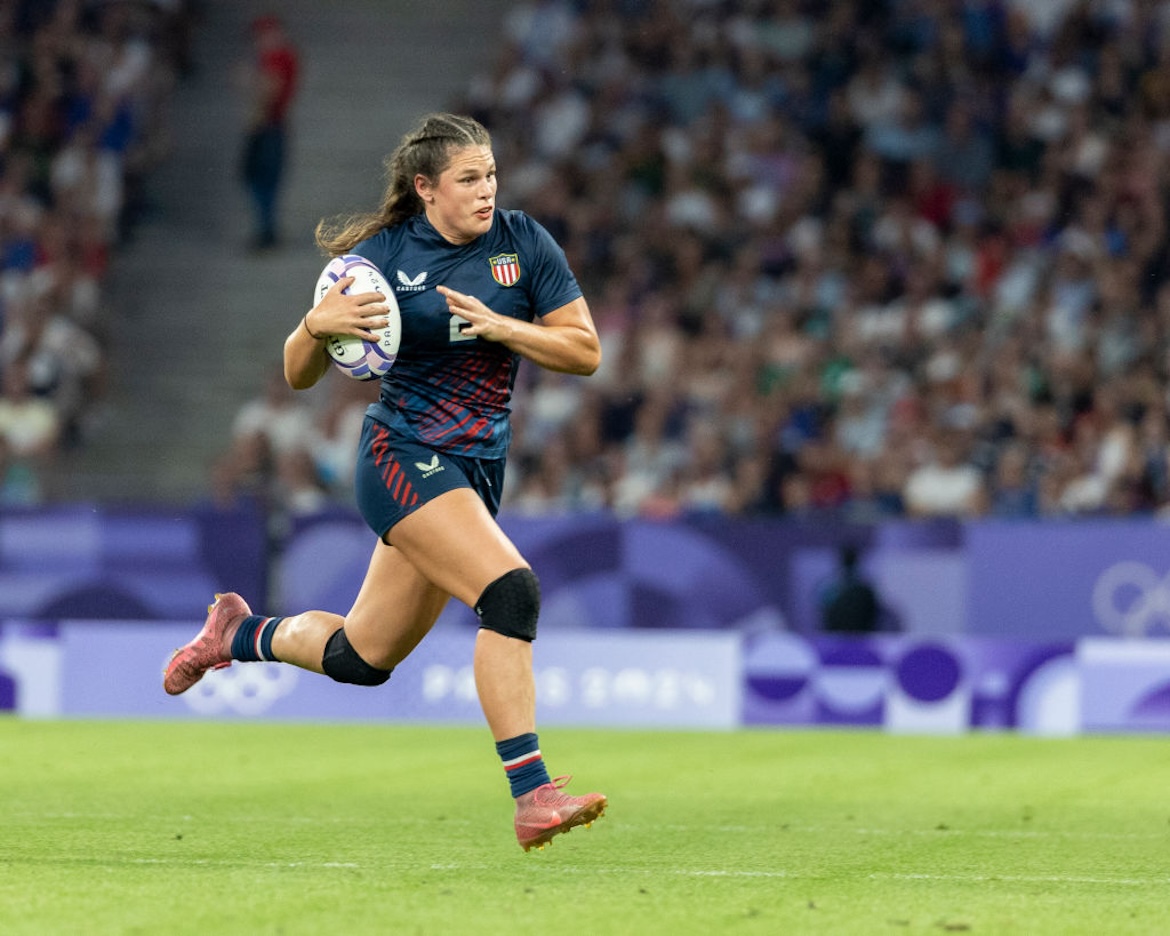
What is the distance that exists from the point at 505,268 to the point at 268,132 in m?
14.7

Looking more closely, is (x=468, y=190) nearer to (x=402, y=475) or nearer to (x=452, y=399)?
(x=452, y=399)

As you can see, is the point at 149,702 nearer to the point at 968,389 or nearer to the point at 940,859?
the point at 968,389

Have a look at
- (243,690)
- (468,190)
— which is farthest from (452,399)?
(243,690)

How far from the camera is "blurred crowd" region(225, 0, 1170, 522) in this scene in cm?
1634

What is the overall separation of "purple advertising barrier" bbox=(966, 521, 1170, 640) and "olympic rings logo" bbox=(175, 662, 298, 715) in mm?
5259

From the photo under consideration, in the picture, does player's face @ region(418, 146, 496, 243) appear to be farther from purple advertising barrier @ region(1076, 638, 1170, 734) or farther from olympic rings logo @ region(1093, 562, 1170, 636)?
olympic rings logo @ region(1093, 562, 1170, 636)

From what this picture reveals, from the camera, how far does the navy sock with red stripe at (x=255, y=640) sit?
7.46 m

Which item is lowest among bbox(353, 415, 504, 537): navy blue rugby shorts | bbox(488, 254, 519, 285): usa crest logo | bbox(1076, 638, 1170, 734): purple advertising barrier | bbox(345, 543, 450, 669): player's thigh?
bbox(1076, 638, 1170, 734): purple advertising barrier

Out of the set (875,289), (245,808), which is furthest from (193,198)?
(245,808)

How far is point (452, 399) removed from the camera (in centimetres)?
679

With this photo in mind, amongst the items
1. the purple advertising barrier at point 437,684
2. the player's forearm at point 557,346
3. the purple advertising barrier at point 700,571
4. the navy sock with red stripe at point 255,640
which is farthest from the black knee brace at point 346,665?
the purple advertising barrier at point 700,571

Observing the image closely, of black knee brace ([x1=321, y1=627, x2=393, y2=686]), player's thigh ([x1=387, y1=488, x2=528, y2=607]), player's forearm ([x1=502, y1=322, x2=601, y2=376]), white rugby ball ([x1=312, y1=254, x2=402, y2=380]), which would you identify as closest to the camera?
player's thigh ([x1=387, y1=488, x2=528, y2=607])

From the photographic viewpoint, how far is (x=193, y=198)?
73.4ft

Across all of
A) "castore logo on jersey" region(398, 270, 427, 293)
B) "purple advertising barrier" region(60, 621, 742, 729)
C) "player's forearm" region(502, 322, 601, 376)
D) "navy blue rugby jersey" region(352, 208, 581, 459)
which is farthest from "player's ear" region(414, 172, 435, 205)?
"purple advertising barrier" region(60, 621, 742, 729)
